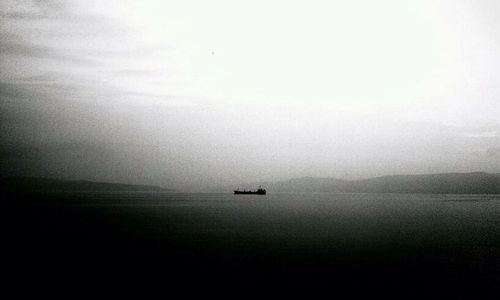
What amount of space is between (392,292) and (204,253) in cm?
2281

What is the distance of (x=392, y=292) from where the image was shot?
97.8 feet

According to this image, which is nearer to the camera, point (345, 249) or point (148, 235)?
point (345, 249)

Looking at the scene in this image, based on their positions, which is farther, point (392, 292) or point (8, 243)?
point (8, 243)

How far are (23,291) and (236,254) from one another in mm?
22870

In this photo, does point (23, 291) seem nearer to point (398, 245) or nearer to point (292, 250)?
point (292, 250)

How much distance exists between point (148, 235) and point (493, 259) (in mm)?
46791

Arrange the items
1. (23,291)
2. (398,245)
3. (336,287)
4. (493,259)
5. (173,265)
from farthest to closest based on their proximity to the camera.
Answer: (398,245), (493,259), (173,265), (336,287), (23,291)

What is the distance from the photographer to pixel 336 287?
31.1 meters

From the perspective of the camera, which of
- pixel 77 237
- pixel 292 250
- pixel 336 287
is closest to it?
pixel 336 287

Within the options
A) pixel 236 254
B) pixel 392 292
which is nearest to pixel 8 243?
pixel 236 254

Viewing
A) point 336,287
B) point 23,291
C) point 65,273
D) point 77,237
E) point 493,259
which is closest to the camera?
point 23,291

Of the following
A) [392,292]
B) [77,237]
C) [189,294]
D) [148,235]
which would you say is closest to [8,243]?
[77,237]

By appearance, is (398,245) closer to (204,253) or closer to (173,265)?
(204,253)

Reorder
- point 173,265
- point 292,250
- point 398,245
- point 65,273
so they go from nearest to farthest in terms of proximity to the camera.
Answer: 1. point 65,273
2. point 173,265
3. point 292,250
4. point 398,245
